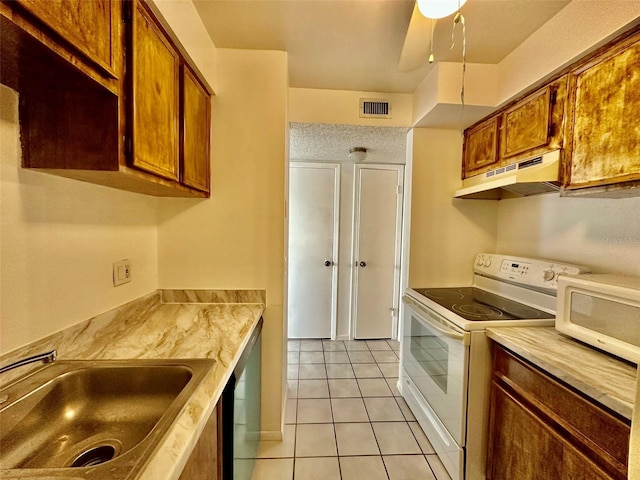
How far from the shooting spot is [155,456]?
57cm

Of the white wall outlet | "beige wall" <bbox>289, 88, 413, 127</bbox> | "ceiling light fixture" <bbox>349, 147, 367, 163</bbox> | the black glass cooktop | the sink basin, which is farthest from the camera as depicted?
"ceiling light fixture" <bbox>349, 147, 367, 163</bbox>

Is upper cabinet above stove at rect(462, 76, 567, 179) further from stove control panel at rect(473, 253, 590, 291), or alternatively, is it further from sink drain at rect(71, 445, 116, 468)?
sink drain at rect(71, 445, 116, 468)

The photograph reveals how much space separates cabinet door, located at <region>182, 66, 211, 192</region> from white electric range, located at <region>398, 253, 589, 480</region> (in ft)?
5.19

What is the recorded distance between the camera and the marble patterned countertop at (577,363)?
33.4 inches

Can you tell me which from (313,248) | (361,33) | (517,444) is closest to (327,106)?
(361,33)

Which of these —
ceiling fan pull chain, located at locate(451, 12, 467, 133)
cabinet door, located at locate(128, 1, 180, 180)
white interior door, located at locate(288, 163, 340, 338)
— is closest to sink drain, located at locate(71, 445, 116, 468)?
cabinet door, located at locate(128, 1, 180, 180)

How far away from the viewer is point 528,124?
1612 millimetres

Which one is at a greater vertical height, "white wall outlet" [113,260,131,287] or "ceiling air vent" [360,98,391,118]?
"ceiling air vent" [360,98,391,118]

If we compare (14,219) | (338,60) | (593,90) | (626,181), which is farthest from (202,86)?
(626,181)

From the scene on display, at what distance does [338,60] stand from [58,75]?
1.45m

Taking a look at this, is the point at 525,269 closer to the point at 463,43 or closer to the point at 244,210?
the point at 463,43

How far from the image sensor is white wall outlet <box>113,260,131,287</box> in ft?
4.26

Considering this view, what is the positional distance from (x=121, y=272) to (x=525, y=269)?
232cm

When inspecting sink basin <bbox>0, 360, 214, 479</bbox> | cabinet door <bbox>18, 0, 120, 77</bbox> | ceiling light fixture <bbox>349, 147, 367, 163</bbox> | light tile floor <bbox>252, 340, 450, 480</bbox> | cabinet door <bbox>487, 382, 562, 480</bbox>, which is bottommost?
light tile floor <bbox>252, 340, 450, 480</bbox>
